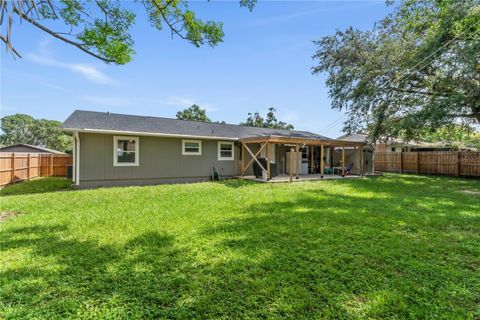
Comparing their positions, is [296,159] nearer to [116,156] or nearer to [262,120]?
[116,156]

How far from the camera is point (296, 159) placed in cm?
1192

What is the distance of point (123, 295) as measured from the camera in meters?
2.48

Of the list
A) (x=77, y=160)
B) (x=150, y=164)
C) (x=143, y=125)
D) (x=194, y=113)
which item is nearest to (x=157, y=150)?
(x=150, y=164)

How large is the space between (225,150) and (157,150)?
3.49 meters

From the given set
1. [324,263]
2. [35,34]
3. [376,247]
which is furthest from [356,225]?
[35,34]

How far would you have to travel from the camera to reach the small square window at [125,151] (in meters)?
9.98

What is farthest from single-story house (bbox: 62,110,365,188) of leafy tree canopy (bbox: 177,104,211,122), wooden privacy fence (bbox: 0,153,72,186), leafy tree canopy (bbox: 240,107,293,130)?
leafy tree canopy (bbox: 177,104,211,122)

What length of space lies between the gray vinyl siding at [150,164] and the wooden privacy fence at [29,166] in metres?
3.69

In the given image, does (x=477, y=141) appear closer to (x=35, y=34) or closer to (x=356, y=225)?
(x=356, y=225)

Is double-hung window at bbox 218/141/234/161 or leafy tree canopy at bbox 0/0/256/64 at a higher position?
leafy tree canopy at bbox 0/0/256/64

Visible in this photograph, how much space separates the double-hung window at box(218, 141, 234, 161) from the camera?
1255 cm

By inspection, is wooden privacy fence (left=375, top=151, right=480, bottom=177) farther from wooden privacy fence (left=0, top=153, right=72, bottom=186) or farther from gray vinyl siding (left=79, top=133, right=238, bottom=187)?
wooden privacy fence (left=0, top=153, right=72, bottom=186)

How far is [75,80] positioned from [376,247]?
1346cm

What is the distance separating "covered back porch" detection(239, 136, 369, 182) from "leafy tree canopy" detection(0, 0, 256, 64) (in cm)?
559
